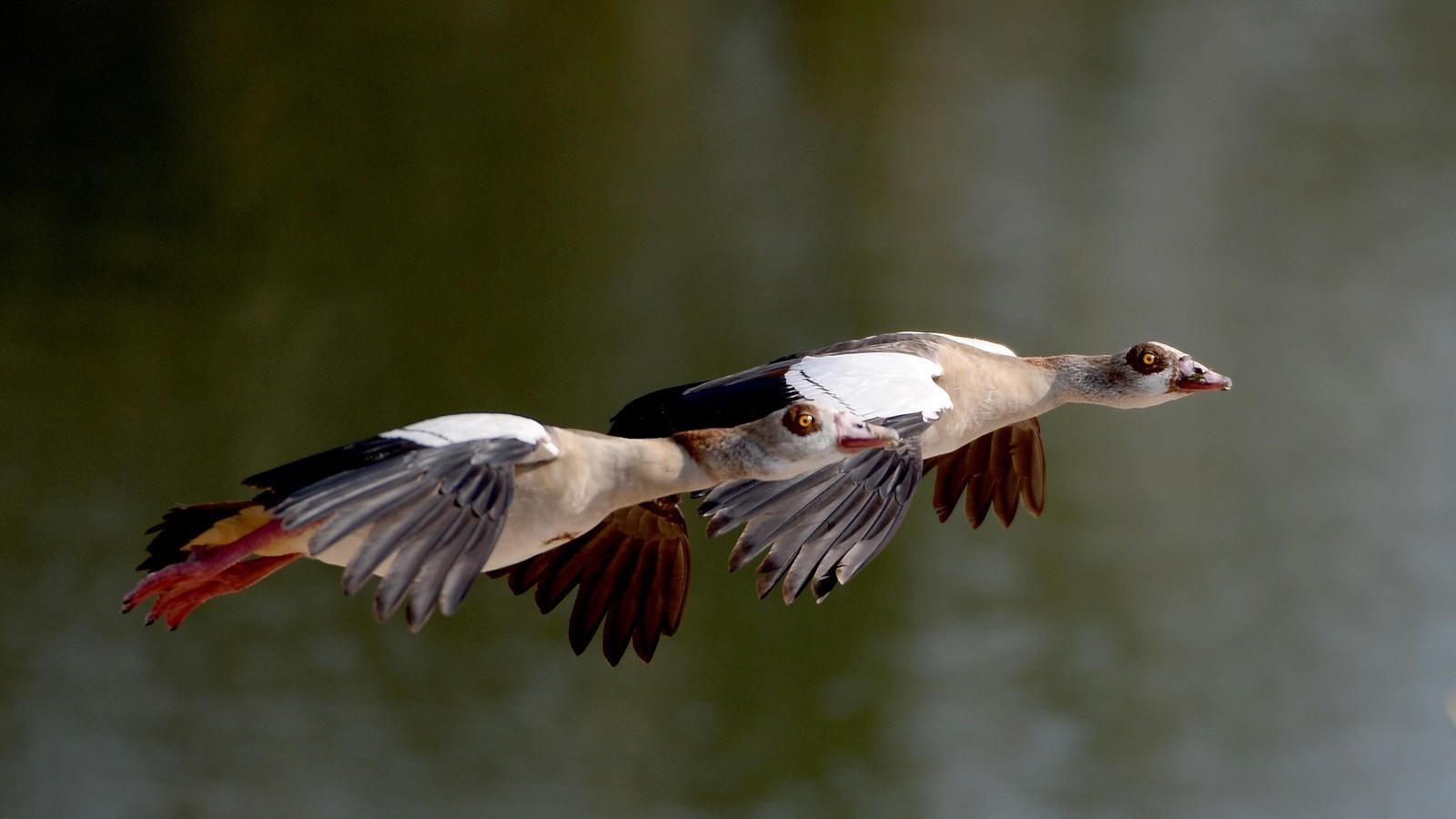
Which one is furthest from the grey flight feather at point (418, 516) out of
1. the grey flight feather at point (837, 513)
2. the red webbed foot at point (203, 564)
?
the grey flight feather at point (837, 513)

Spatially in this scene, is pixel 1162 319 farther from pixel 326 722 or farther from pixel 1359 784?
pixel 326 722

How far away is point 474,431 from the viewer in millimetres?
2137

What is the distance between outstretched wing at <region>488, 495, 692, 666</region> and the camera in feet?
8.77

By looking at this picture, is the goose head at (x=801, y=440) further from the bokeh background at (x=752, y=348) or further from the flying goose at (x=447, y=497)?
the bokeh background at (x=752, y=348)

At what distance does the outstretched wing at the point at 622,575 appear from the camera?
2.67m

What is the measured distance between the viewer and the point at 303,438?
18.0 feet

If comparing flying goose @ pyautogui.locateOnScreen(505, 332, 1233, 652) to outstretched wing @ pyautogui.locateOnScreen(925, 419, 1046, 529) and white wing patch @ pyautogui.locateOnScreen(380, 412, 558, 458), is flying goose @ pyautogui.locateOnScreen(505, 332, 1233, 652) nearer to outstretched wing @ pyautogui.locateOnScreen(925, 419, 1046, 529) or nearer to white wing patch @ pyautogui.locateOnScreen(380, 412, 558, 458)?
outstretched wing @ pyautogui.locateOnScreen(925, 419, 1046, 529)

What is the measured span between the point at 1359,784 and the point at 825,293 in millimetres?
2223

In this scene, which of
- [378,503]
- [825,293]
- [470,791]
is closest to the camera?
[378,503]

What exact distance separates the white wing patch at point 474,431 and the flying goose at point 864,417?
0.33 metres

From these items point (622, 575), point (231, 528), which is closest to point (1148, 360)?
point (622, 575)

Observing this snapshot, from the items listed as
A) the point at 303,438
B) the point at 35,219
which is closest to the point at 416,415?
the point at 303,438

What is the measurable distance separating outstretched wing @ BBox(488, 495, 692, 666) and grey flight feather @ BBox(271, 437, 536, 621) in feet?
1.94

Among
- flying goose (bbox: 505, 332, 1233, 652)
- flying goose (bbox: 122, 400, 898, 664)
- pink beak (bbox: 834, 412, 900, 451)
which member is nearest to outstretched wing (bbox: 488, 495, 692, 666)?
flying goose (bbox: 505, 332, 1233, 652)
